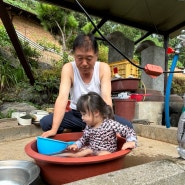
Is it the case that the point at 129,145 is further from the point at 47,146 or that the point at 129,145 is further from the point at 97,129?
the point at 47,146

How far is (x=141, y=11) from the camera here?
5.01m

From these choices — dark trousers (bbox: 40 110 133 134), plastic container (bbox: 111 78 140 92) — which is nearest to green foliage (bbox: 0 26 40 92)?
plastic container (bbox: 111 78 140 92)

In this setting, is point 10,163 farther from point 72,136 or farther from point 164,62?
point 164,62

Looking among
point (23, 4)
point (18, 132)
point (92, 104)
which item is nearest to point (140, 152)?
point (92, 104)

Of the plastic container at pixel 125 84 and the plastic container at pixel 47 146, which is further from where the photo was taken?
the plastic container at pixel 125 84

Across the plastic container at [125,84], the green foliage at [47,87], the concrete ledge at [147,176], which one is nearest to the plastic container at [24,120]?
the plastic container at [125,84]

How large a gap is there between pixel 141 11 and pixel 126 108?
2417 millimetres

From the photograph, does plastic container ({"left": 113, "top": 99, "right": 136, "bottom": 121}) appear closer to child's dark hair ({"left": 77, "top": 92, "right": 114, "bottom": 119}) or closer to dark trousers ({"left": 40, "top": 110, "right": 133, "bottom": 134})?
dark trousers ({"left": 40, "top": 110, "right": 133, "bottom": 134})

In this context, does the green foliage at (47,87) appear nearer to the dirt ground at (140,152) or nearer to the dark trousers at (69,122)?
the dirt ground at (140,152)

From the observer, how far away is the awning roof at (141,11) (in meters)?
4.54

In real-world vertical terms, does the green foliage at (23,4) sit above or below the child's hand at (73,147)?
above

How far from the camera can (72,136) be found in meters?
1.91

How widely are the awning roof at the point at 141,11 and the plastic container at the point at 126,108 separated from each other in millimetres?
1984

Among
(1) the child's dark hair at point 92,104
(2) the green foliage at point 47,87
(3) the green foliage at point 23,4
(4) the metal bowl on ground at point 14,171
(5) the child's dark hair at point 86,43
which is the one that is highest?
(3) the green foliage at point 23,4
